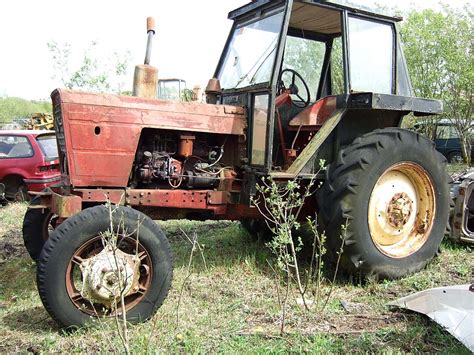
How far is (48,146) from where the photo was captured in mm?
9438

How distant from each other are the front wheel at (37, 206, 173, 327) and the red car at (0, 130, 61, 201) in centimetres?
598

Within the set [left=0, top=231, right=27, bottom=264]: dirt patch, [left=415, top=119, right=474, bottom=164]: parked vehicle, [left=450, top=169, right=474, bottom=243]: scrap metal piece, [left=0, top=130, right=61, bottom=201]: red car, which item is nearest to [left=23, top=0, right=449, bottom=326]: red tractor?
[left=450, top=169, right=474, bottom=243]: scrap metal piece

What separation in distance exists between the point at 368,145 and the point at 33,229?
3.24 metres

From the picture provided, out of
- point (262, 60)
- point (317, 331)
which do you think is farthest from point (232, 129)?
point (317, 331)

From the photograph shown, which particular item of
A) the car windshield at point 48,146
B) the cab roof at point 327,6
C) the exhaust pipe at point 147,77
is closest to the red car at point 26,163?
the car windshield at point 48,146

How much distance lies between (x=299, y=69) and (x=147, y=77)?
177cm

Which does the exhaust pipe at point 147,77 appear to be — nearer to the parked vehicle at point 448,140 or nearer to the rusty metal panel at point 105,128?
the rusty metal panel at point 105,128

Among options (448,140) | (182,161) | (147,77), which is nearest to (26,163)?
(147,77)

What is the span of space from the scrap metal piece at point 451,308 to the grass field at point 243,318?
8 cm

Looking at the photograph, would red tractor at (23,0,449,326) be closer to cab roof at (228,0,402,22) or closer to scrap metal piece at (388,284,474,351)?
cab roof at (228,0,402,22)

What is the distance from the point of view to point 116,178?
4.07 meters

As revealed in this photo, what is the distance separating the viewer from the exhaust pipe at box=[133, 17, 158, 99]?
4426 millimetres

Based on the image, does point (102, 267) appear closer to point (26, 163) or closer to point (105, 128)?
point (105, 128)

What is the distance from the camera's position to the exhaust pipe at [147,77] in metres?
4.43
